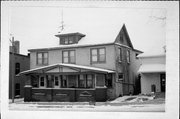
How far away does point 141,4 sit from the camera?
580 cm

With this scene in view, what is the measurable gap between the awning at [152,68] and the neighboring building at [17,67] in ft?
8.43

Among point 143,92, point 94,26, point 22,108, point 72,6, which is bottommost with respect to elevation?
point 22,108

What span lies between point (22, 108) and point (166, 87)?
3203 millimetres

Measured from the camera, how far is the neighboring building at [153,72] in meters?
5.73

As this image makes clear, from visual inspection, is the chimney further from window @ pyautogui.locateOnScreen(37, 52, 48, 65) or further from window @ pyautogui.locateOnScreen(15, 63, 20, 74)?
window @ pyautogui.locateOnScreen(37, 52, 48, 65)

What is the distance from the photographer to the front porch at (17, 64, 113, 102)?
5.87 m

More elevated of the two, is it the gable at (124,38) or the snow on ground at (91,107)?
the gable at (124,38)

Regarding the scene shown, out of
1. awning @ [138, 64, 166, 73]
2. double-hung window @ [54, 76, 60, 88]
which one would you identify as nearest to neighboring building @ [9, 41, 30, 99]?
double-hung window @ [54, 76, 60, 88]

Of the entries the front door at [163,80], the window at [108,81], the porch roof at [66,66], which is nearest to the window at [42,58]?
the porch roof at [66,66]

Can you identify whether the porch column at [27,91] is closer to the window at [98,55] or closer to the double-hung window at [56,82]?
the double-hung window at [56,82]

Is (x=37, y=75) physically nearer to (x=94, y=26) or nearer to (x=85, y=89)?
(x=85, y=89)

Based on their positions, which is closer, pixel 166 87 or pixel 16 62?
pixel 166 87

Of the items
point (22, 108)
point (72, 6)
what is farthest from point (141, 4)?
point (22, 108)

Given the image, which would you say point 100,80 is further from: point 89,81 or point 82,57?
point 82,57
